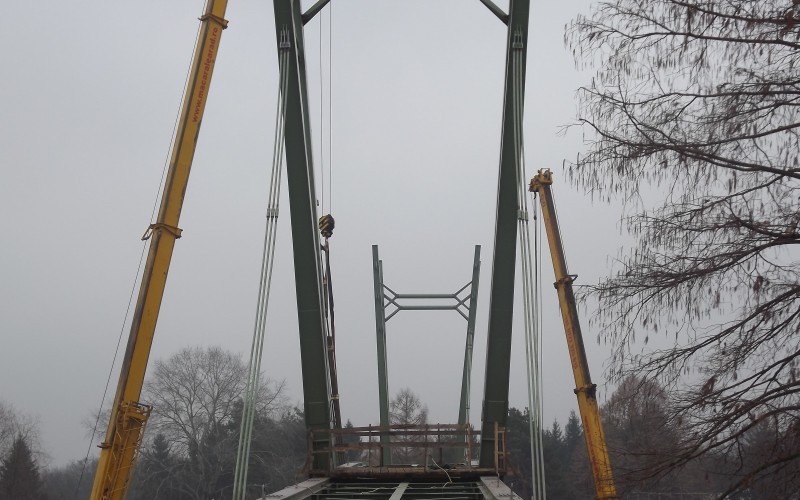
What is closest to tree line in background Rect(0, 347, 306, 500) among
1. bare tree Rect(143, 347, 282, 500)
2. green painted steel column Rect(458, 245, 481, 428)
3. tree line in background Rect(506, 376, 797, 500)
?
bare tree Rect(143, 347, 282, 500)

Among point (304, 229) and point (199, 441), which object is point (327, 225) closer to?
point (304, 229)

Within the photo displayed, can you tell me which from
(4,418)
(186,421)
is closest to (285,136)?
(186,421)

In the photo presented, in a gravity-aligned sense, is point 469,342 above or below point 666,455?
above

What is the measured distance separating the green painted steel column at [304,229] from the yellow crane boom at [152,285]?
56.9 inches

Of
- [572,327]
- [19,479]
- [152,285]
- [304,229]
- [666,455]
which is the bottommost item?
[666,455]

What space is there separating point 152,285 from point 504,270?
455 cm

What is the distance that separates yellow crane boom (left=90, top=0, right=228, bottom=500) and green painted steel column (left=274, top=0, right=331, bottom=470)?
145 centimetres

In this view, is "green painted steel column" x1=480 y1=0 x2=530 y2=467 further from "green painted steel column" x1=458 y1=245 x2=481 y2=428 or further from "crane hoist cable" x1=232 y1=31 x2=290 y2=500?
"green painted steel column" x1=458 y1=245 x2=481 y2=428

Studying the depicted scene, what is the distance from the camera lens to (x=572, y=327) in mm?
17797

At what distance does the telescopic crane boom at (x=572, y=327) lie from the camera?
16.5 meters

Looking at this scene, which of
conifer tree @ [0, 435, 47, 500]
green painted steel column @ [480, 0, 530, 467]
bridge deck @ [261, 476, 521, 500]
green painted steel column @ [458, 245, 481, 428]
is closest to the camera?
bridge deck @ [261, 476, 521, 500]

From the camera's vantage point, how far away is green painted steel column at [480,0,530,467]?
35.4 feet

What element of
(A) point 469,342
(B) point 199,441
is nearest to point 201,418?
(B) point 199,441

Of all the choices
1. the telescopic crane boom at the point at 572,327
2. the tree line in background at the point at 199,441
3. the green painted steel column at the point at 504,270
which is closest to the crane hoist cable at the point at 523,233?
the green painted steel column at the point at 504,270
